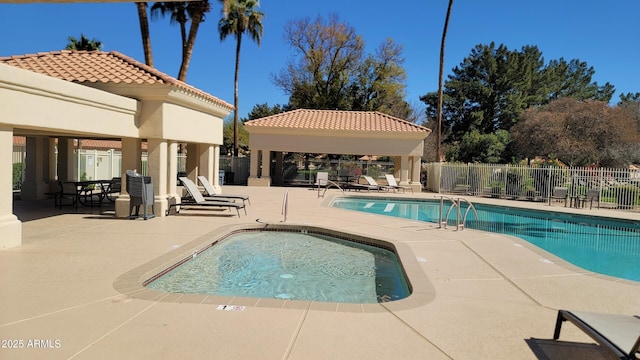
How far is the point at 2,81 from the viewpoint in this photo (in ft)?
25.1

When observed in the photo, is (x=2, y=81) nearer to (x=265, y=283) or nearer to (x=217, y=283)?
(x=217, y=283)

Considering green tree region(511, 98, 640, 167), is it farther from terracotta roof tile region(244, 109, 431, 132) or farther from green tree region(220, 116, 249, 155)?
green tree region(220, 116, 249, 155)

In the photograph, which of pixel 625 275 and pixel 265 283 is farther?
pixel 625 275

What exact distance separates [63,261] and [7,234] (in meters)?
1.68

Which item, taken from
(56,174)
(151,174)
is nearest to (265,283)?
(151,174)

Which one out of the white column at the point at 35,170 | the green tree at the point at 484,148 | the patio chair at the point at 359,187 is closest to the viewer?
the white column at the point at 35,170

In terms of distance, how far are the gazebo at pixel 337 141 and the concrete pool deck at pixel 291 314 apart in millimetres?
19832

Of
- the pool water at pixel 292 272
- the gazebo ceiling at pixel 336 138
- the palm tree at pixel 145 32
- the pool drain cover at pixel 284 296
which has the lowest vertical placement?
the pool drain cover at pixel 284 296

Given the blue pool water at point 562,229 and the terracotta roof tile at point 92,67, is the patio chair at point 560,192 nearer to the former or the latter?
the blue pool water at point 562,229

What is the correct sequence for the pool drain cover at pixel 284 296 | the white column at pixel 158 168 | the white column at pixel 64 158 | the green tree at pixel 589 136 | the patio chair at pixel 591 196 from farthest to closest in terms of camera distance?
the green tree at pixel 589 136, the patio chair at pixel 591 196, the white column at pixel 64 158, the white column at pixel 158 168, the pool drain cover at pixel 284 296

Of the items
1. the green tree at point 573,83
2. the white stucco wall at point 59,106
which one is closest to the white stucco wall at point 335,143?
the white stucco wall at point 59,106

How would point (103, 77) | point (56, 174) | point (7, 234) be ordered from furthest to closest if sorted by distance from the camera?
point (56, 174), point (103, 77), point (7, 234)

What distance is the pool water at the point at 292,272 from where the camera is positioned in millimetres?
6885

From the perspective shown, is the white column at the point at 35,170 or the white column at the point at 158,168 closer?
the white column at the point at 158,168
